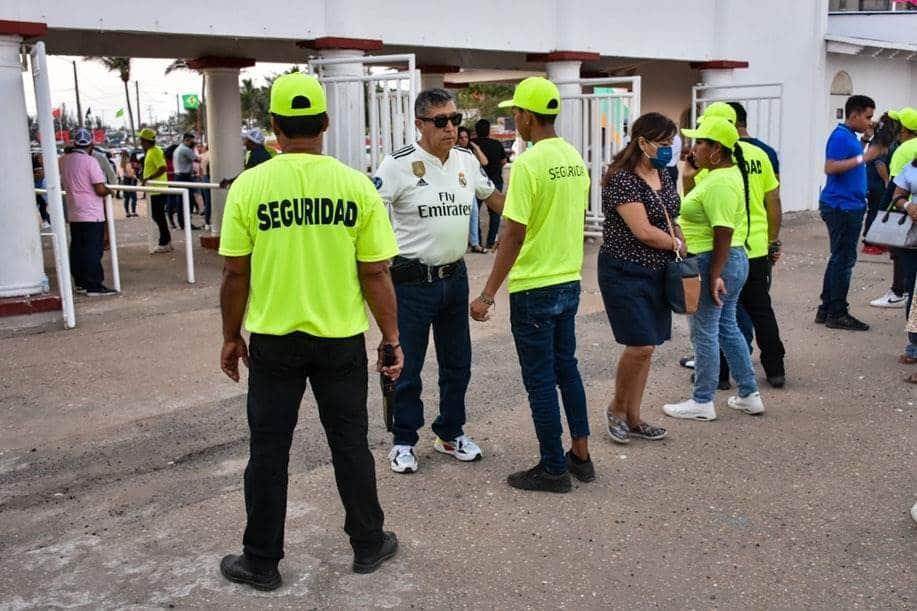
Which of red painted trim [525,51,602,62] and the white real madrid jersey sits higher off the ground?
red painted trim [525,51,602,62]

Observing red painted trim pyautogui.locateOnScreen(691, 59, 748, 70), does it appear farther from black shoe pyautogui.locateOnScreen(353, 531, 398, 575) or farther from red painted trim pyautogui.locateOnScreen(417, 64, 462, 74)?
black shoe pyautogui.locateOnScreen(353, 531, 398, 575)

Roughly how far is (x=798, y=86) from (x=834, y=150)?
30.9ft

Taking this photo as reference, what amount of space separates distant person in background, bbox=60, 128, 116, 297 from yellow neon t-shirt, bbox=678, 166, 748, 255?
21.2 feet

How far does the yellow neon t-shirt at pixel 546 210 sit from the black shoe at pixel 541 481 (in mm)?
908

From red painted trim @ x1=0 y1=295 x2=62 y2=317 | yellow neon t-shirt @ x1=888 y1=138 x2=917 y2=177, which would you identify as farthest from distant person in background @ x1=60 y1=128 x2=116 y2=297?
yellow neon t-shirt @ x1=888 y1=138 x2=917 y2=177

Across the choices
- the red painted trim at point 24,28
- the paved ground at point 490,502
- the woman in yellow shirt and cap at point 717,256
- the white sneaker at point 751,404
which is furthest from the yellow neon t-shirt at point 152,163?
the white sneaker at point 751,404

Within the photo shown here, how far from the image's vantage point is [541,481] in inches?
176

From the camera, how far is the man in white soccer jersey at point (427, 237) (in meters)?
4.46

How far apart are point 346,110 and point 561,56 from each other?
3.90 metres

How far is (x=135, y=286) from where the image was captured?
10305 millimetres

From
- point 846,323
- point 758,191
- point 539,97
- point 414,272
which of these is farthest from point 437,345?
point 846,323

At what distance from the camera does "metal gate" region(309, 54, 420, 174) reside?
9.76 m

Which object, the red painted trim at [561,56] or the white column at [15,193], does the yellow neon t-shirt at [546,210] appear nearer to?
the white column at [15,193]

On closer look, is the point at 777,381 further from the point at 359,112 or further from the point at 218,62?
the point at 218,62
